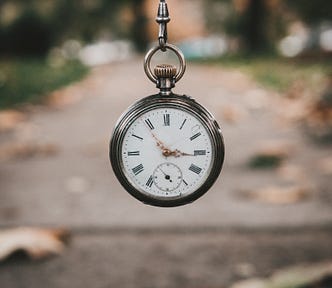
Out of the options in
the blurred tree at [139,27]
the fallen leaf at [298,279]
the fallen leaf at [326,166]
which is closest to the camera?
the fallen leaf at [298,279]

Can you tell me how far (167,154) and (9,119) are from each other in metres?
6.43

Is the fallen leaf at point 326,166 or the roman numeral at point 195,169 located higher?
the fallen leaf at point 326,166

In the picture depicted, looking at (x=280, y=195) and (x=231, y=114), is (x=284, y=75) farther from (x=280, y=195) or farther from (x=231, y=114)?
(x=280, y=195)

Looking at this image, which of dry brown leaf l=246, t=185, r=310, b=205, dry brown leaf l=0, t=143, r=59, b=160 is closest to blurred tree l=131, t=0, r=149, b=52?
dry brown leaf l=0, t=143, r=59, b=160

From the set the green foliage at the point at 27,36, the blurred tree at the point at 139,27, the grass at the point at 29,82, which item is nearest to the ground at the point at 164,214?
the grass at the point at 29,82

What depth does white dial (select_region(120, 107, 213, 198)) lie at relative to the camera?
150 cm

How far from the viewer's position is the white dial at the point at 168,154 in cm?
150

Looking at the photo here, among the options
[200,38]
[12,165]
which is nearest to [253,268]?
[12,165]

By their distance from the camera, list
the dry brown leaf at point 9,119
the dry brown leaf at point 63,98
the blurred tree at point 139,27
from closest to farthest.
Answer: the dry brown leaf at point 9,119 < the dry brown leaf at point 63,98 < the blurred tree at point 139,27

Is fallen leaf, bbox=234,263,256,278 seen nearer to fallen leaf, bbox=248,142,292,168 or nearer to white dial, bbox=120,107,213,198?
white dial, bbox=120,107,213,198

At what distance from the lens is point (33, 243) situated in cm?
322

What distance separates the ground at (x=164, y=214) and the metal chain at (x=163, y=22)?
5.50ft

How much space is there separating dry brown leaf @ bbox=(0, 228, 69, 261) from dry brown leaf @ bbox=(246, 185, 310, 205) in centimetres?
149

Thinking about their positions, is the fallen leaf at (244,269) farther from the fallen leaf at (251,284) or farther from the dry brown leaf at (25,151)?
the dry brown leaf at (25,151)
